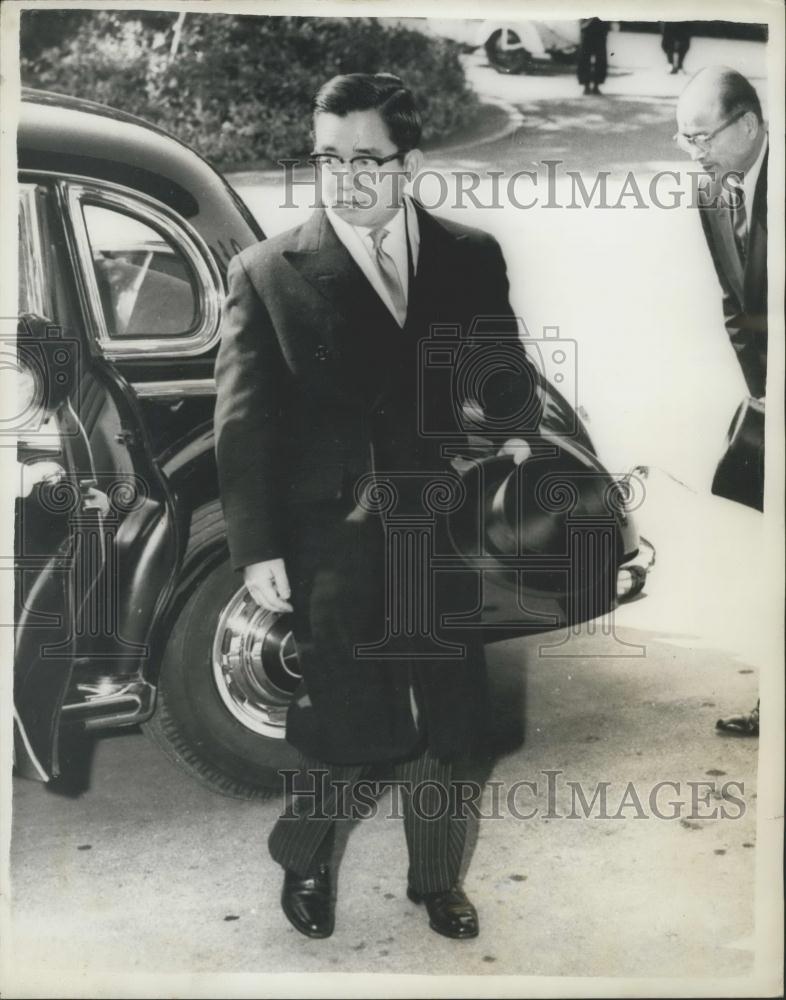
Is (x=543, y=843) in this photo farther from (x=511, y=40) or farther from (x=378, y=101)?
(x=511, y=40)

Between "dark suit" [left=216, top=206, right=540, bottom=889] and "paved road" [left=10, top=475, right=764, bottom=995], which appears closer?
"dark suit" [left=216, top=206, right=540, bottom=889]

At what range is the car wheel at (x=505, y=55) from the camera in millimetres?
2949

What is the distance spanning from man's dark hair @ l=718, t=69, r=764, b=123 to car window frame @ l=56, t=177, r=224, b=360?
1636 millimetres

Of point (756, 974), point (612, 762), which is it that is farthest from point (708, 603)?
point (756, 974)

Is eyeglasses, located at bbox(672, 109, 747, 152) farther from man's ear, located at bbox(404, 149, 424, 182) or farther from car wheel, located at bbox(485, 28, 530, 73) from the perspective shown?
man's ear, located at bbox(404, 149, 424, 182)

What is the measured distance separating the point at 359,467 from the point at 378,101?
1.08m

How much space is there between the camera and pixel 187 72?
2.92 meters

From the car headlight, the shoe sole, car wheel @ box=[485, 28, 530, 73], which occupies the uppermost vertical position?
car wheel @ box=[485, 28, 530, 73]

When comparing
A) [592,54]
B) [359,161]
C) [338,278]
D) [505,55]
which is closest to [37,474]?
[338,278]

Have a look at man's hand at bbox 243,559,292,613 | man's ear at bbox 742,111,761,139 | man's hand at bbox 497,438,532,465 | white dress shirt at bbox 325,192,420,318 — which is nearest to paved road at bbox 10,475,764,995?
man's hand at bbox 497,438,532,465

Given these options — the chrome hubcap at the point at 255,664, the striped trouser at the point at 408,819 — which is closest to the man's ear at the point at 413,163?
the chrome hubcap at the point at 255,664

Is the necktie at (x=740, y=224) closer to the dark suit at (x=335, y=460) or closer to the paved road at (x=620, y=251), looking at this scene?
the paved road at (x=620, y=251)

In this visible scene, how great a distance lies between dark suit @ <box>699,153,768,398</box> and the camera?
9.82 ft

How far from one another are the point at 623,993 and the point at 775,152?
262cm
